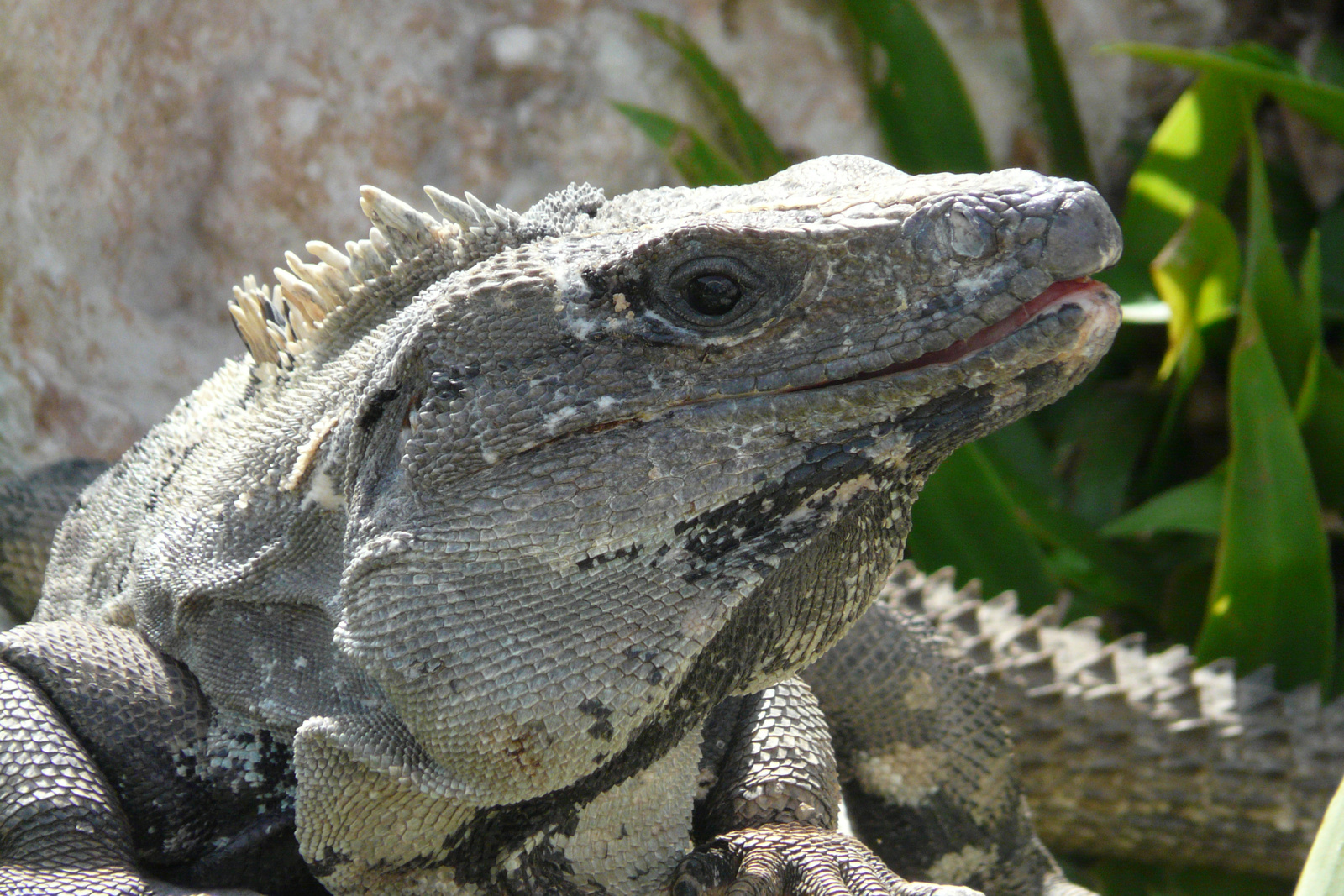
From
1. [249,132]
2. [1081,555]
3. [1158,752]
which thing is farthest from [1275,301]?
[249,132]

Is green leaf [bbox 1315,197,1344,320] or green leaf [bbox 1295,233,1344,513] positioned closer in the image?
green leaf [bbox 1295,233,1344,513]

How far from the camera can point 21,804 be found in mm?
2418

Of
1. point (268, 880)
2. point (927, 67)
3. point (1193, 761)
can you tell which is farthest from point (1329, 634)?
point (268, 880)

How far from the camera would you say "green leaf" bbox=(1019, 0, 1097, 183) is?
6.37m

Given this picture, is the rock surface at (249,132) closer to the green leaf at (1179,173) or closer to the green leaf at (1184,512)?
the green leaf at (1179,173)

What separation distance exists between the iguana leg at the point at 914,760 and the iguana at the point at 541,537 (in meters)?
0.70

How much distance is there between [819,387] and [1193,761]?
9.68 ft

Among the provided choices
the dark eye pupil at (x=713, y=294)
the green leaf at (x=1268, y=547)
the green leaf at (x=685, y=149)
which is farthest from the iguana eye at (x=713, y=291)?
the green leaf at (x=685, y=149)

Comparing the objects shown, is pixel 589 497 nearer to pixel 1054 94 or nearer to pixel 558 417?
pixel 558 417

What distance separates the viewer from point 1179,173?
243 inches

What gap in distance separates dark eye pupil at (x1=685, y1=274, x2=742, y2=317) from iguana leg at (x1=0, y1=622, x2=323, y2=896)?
4.19ft

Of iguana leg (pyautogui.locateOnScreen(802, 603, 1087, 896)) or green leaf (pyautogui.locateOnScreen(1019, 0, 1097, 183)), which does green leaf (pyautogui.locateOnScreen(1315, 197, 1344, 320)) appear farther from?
iguana leg (pyautogui.locateOnScreen(802, 603, 1087, 896))

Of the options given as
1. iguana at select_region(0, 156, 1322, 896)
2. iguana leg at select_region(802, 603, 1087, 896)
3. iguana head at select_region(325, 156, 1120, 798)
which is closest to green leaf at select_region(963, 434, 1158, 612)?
iguana leg at select_region(802, 603, 1087, 896)

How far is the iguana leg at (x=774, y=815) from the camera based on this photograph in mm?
2584
